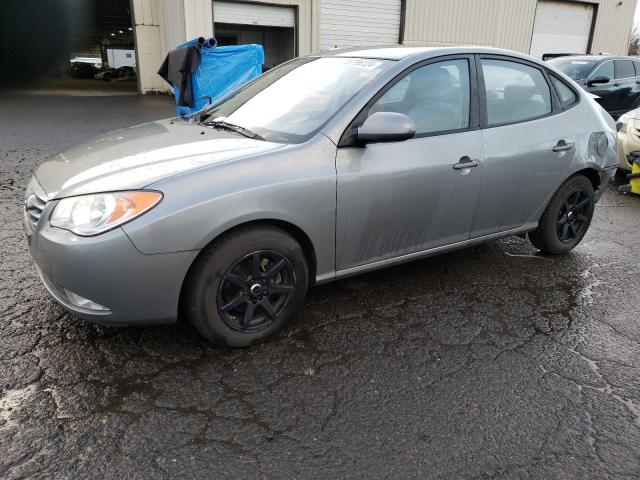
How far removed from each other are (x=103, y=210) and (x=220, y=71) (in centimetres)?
683

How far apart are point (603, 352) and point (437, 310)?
981mm

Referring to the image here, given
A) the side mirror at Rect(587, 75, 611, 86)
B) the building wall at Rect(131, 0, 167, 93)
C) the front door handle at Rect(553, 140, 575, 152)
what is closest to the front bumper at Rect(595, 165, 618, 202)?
the front door handle at Rect(553, 140, 575, 152)

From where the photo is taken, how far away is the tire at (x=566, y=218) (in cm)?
405

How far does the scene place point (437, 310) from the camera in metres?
3.36

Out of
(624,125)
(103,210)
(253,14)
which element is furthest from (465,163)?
(253,14)

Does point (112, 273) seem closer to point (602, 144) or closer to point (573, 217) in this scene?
point (573, 217)

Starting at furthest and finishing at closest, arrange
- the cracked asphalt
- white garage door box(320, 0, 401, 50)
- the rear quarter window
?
white garage door box(320, 0, 401, 50) → the rear quarter window → the cracked asphalt

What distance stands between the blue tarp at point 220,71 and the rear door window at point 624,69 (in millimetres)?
7562

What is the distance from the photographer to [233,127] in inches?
129

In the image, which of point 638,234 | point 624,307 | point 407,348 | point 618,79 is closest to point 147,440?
point 407,348

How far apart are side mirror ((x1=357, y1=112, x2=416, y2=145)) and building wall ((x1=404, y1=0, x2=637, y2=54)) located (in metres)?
16.8

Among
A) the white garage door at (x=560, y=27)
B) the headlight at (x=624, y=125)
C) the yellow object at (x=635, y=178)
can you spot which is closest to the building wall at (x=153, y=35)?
the headlight at (x=624, y=125)

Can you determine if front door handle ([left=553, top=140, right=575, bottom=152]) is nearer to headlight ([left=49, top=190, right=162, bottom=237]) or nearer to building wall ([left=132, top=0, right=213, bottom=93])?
headlight ([left=49, top=190, right=162, bottom=237])

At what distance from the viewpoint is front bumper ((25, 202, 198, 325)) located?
91.3 inches
